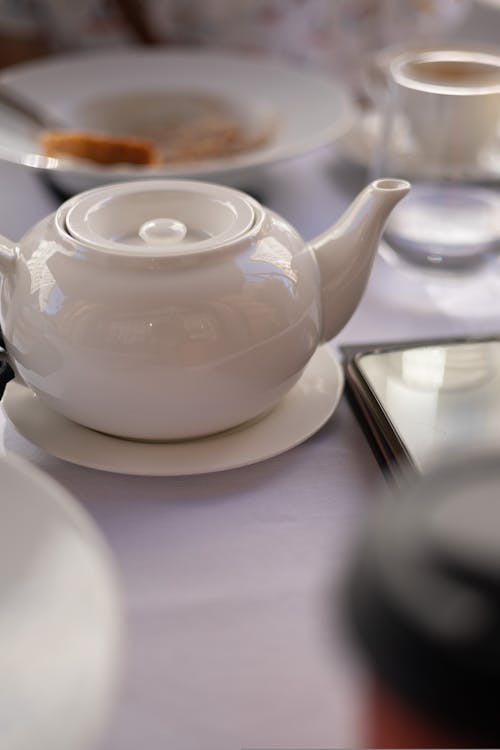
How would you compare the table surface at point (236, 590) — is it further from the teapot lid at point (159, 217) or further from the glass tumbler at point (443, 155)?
the glass tumbler at point (443, 155)

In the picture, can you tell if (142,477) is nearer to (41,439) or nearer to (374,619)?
(41,439)

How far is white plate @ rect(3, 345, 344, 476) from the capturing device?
0.39 metres

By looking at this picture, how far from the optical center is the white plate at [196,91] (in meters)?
0.65

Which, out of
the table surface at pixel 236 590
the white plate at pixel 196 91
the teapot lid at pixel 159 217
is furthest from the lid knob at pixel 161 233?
the white plate at pixel 196 91

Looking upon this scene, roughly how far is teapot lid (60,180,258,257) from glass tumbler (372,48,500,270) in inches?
8.5

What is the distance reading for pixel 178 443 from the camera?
40cm

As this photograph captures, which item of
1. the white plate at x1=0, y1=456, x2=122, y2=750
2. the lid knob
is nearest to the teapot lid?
the lid knob

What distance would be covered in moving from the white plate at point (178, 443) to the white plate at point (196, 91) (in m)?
0.23

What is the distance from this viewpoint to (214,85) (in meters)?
0.80

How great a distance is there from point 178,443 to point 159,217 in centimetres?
10

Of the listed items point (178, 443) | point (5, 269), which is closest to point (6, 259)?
point (5, 269)

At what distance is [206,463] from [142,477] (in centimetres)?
3

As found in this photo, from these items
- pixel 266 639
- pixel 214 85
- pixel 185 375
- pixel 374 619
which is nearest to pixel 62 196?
pixel 214 85

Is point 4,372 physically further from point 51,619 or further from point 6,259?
point 51,619
